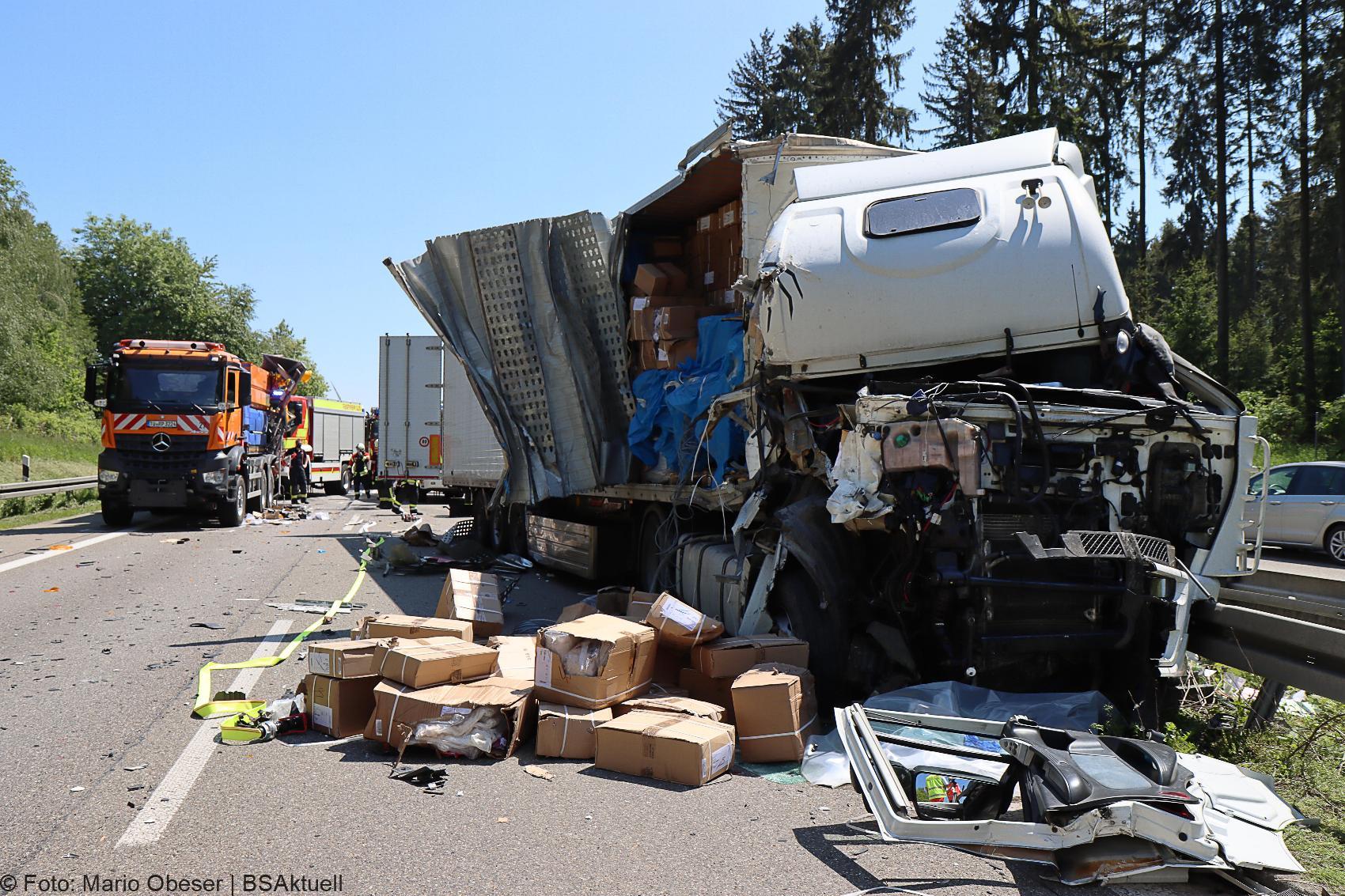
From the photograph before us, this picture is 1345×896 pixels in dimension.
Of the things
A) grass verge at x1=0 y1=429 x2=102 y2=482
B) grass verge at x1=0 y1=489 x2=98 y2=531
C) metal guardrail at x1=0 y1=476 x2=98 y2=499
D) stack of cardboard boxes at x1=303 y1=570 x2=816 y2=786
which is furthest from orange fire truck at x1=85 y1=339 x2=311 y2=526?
grass verge at x1=0 y1=429 x2=102 y2=482

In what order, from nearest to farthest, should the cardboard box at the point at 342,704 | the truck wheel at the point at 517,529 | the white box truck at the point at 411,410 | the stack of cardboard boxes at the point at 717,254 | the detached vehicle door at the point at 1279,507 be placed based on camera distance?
1. the cardboard box at the point at 342,704
2. the stack of cardboard boxes at the point at 717,254
3. the truck wheel at the point at 517,529
4. the detached vehicle door at the point at 1279,507
5. the white box truck at the point at 411,410

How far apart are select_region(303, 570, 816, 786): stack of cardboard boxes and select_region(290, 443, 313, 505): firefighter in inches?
959

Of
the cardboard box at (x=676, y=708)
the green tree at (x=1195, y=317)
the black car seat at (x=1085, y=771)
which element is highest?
the green tree at (x=1195, y=317)

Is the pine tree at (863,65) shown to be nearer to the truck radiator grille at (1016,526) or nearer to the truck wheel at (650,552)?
the truck wheel at (650,552)

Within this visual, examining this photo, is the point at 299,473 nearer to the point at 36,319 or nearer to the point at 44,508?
the point at 44,508

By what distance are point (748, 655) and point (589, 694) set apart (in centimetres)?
95

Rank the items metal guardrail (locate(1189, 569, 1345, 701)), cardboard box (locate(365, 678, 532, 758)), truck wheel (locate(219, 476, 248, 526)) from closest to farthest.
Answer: metal guardrail (locate(1189, 569, 1345, 701))
cardboard box (locate(365, 678, 532, 758))
truck wheel (locate(219, 476, 248, 526))

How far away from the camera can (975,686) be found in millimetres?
5270

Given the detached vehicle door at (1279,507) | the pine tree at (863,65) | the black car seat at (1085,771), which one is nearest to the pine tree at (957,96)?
the pine tree at (863,65)

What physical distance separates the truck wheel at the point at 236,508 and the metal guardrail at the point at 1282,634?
17.7 m

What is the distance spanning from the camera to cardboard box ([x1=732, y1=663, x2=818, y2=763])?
5.24 metres

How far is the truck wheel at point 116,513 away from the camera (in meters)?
18.6

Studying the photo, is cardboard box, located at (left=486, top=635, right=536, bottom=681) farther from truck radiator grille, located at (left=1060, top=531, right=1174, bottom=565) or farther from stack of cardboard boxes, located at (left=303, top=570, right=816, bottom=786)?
truck radiator grille, located at (left=1060, top=531, right=1174, bottom=565)

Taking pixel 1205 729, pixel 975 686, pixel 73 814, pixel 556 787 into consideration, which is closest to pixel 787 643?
pixel 975 686
